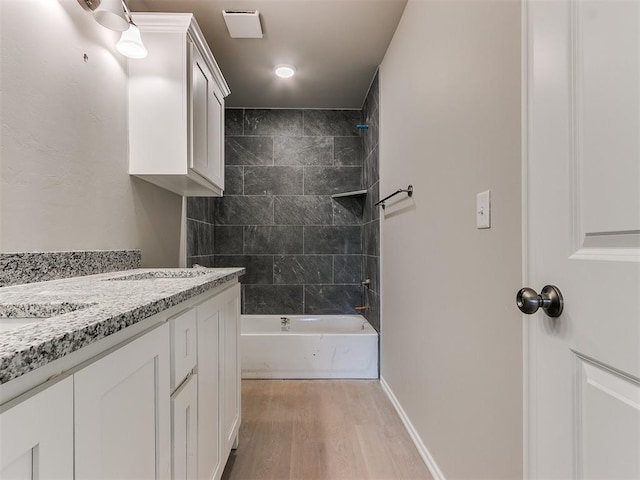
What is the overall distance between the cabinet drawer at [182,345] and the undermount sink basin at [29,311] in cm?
23

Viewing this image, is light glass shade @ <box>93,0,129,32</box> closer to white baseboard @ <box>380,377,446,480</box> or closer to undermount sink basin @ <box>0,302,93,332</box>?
undermount sink basin @ <box>0,302,93,332</box>

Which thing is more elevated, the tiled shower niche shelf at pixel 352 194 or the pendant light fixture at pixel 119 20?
the pendant light fixture at pixel 119 20

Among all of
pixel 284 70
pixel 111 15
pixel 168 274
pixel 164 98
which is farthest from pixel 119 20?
pixel 284 70

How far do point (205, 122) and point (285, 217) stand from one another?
5.10 ft

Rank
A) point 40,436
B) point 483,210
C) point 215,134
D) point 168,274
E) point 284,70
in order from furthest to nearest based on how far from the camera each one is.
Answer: point 284,70 < point 215,134 < point 168,274 < point 483,210 < point 40,436

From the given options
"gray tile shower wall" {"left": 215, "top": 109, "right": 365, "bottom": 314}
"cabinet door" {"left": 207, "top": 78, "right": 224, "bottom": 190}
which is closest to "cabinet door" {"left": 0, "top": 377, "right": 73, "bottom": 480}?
"cabinet door" {"left": 207, "top": 78, "right": 224, "bottom": 190}

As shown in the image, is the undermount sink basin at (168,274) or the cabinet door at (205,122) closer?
the undermount sink basin at (168,274)

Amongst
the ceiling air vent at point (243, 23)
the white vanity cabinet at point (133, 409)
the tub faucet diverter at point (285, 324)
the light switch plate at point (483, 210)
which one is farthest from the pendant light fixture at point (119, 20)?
the tub faucet diverter at point (285, 324)

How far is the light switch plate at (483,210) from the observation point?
1.04 m

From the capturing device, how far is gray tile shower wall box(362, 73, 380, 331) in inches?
A: 106

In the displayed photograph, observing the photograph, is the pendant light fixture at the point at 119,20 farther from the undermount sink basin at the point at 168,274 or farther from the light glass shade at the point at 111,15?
the undermount sink basin at the point at 168,274

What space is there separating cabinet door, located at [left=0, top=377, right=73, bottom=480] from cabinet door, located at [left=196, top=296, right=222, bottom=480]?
1.92 ft

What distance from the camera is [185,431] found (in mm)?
930

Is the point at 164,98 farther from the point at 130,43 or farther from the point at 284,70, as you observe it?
the point at 284,70
